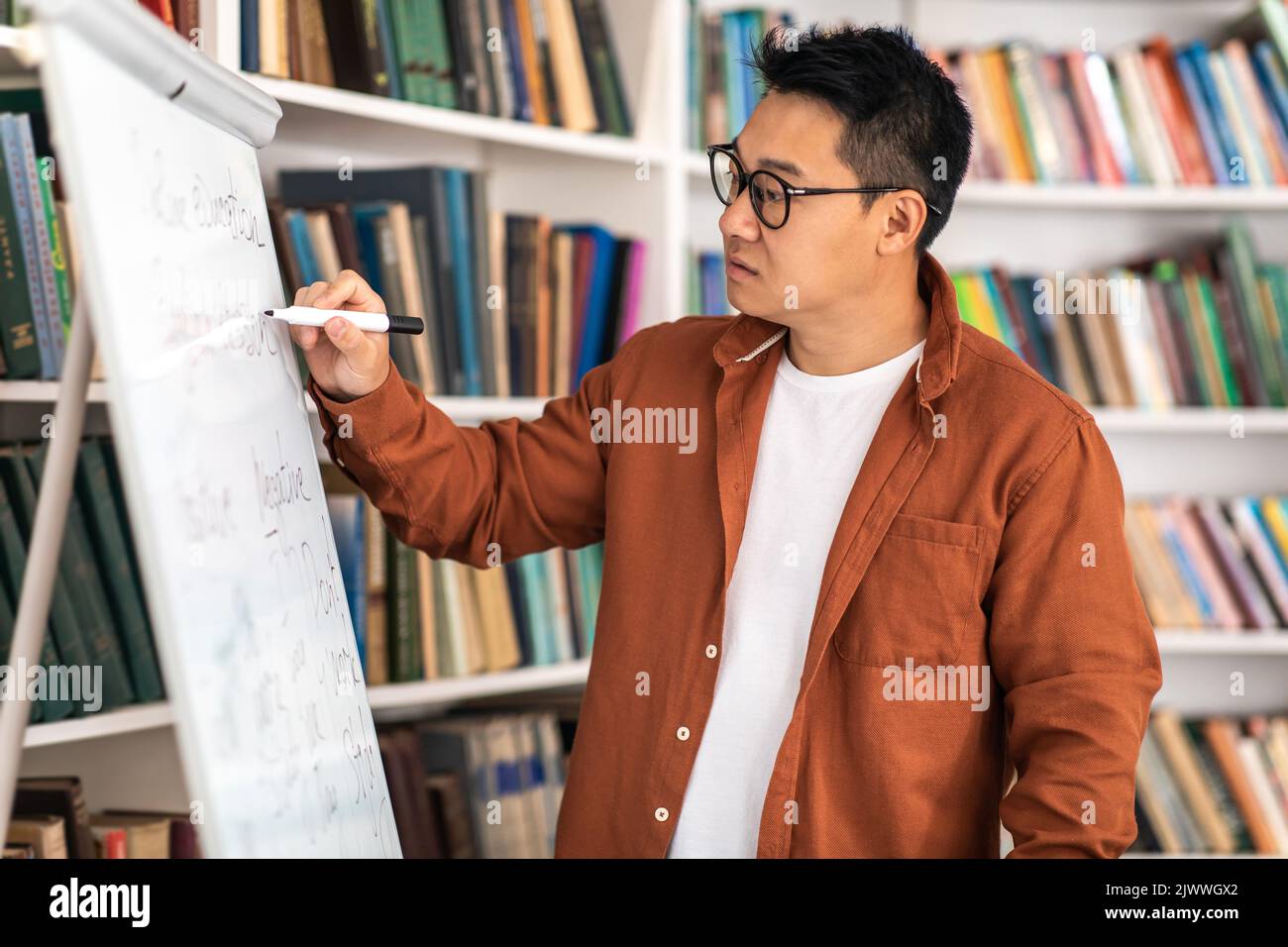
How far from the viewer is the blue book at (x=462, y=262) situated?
184 cm

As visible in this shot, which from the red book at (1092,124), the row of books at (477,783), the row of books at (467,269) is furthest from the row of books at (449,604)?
the red book at (1092,124)

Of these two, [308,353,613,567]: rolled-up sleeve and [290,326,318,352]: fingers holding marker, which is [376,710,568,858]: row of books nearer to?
[308,353,613,567]: rolled-up sleeve

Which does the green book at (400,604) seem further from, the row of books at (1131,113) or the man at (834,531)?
the row of books at (1131,113)

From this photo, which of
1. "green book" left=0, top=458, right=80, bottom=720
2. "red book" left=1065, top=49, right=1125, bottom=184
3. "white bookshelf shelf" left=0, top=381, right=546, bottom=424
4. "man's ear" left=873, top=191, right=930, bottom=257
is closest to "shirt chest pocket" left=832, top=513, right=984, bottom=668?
"man's ear" left=873, top=191, right=930, bottom=257

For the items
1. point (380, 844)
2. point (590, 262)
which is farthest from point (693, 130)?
point (380, 844)

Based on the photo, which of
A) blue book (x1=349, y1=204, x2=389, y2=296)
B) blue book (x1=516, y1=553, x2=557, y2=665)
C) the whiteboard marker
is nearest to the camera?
the whiteboard marker

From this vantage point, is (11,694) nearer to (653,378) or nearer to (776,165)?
(653,378)

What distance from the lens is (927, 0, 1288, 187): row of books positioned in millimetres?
2279

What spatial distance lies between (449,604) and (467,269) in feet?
1.65

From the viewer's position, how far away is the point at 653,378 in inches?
58.2

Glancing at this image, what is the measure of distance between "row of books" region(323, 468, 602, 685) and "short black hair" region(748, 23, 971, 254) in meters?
0.78

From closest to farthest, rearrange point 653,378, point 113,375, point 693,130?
1. point 113,375
2. point 653,378
3. point 693,130

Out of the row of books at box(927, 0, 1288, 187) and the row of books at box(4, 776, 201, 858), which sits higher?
the row of books at box(927, 0, 1288, 187)

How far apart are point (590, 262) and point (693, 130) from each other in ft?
1.14
